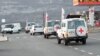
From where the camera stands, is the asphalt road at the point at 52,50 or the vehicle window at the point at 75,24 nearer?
the asphalt road at the point at 52,50

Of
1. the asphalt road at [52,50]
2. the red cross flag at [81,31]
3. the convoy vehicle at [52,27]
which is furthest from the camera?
the convoy vehicle at [52,27]

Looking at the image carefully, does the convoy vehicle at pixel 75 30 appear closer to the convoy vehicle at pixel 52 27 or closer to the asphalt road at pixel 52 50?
the asphalt road at pixel 52 50

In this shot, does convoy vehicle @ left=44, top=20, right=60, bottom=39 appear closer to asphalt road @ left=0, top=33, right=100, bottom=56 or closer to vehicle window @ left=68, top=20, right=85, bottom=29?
asphalt road @ left=0, top=33, right=100, bottom=56

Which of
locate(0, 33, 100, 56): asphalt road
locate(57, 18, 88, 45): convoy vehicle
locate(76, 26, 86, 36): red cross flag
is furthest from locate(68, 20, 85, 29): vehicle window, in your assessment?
locate(0, 33, 100, 56): asphalt road

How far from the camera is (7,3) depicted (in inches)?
4820

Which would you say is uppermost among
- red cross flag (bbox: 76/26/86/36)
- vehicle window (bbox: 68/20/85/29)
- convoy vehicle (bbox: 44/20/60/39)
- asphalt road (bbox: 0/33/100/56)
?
vehicle window (bbox: 68/20/85/29)

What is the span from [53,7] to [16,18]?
11.2m

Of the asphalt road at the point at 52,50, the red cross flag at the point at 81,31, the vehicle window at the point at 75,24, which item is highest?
the vehicle window at the point at 75,24

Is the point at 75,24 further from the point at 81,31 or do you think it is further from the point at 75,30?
the point at 81,31

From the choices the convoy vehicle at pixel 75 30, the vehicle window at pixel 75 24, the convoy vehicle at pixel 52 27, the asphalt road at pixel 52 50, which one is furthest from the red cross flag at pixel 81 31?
the convoy vehicle at pixel 52 27

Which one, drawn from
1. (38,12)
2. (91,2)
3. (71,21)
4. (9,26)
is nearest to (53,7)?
(38,12)

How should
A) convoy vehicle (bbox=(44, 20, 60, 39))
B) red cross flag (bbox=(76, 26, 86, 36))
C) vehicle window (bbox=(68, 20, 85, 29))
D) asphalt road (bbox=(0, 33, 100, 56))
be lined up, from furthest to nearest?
convoy vehicle (bbox=(44, 20, 60, 39)) → vehicle window (bbox=(68, 20, 85, 29)) → red cross flag (bbox=(76, 26, 86, 36)) → asphalt road (bbox=(0, 33, 100, 56))

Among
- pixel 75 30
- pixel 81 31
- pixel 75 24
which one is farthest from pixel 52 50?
pixel 75 24

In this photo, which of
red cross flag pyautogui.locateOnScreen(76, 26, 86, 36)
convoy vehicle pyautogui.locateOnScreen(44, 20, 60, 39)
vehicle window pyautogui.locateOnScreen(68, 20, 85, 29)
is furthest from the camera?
convoy vehicle pyautogui.locateOnScreen(44, 20, 60, 39)
